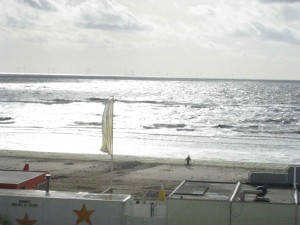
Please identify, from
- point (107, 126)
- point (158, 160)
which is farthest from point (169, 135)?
point (107, 126)

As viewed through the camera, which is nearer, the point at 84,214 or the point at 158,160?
the point at 84,214

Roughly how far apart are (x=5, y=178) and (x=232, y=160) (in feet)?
106

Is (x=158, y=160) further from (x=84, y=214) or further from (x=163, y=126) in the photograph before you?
(x=163, y=126)

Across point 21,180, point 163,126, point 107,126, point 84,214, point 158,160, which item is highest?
point 107,126

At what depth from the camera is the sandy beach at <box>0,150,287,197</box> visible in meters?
33.0

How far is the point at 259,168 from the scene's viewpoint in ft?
137

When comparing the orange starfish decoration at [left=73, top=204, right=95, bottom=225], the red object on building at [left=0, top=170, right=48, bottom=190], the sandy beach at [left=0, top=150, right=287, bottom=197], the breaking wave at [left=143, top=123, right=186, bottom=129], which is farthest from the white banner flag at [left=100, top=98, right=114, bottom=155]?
the breaking wave at [left=143, top=123, right=186, bottom=129]

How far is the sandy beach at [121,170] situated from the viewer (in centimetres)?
3297

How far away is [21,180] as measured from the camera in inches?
752

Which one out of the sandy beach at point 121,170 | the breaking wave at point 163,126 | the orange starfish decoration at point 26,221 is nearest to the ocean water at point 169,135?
the breaking wave at point 163,126

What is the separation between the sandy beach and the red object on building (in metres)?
10.1

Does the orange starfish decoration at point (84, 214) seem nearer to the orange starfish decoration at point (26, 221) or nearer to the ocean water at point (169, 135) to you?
the orange starfish decoration at point (26, 221)

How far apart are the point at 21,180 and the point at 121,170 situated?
67.5 feet

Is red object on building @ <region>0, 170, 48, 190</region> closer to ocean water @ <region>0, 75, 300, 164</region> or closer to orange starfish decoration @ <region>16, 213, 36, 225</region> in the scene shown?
orange starfish decoration @ <region>16, 213, 36, 225</region>
